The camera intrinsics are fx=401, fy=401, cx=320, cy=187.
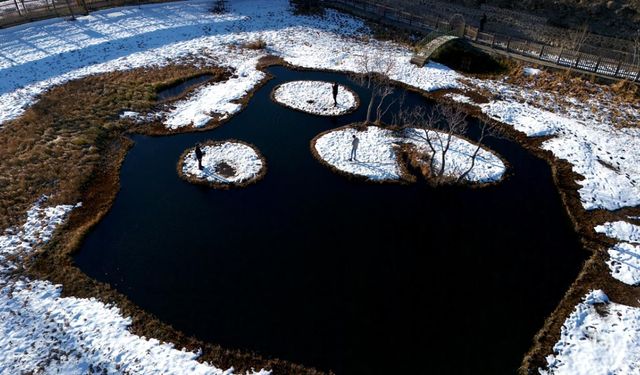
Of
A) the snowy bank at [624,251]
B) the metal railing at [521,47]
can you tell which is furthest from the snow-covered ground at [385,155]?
the metal railing at [521,47]

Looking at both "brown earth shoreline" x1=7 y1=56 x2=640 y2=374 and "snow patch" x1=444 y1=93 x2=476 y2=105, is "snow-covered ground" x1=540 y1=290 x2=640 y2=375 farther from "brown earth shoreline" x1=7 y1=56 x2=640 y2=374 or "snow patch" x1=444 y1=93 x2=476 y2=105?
"snow patch" x1=444 y1=93 x2=476 y2=105

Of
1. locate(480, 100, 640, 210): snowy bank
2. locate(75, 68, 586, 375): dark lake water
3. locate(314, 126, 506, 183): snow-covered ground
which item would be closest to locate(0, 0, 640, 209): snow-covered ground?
locate(480, 100, 640, 210): snowy bank

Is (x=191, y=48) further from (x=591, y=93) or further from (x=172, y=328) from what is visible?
(x=591, y=93)

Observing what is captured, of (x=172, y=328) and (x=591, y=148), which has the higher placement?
(x=591, y=148)

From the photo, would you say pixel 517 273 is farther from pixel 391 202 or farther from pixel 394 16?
pixel 394 16

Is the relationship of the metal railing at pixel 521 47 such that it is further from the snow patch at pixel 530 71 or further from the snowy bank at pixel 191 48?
the snowy bank at pixel 191 48

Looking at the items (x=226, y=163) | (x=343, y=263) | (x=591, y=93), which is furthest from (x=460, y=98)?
(x=343, y=263)
